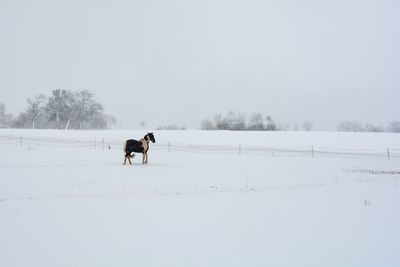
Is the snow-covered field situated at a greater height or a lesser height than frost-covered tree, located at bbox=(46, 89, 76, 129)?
lesser

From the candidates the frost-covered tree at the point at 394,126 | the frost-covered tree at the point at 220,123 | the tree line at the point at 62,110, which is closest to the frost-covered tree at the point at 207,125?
the frost-covered tree at the point at 220,123

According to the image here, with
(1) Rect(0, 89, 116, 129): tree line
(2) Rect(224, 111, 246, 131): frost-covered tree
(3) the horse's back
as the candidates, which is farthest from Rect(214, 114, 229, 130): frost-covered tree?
(3) the horse's back

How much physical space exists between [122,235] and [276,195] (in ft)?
19.7

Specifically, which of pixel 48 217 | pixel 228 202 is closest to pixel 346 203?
pixel 228 202

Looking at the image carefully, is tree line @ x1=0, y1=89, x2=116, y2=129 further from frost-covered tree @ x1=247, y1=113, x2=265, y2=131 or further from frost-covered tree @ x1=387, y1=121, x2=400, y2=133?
frost-covered tree @ x1=387, y1=121, x2=400, y2=133

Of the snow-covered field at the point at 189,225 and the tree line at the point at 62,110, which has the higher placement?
the tree line at the point at 62,110

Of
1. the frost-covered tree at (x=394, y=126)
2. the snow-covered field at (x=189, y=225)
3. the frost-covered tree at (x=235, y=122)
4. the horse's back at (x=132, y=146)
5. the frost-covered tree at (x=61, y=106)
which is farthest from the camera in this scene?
the frost-covered tree at (x=394, y=126)

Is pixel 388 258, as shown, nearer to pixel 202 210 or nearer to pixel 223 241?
pixel 223 241

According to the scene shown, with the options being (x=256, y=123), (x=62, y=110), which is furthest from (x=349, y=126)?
(x=62, y=110)

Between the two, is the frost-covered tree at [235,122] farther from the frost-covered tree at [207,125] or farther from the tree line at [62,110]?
the tree line at [62,110]

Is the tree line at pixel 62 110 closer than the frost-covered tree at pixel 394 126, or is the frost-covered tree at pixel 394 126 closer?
the tree line at pixel 62 110

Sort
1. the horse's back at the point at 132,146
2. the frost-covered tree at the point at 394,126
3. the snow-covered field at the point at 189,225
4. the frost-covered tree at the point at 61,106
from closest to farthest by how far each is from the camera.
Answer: the snow-covered field at the point at 189,225, the horse's back at the point at 132,146, the frost-covered tree at the point at 61,106, the frost-covered tree at the point at 394,126

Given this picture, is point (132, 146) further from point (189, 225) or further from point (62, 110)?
point (62, 110)

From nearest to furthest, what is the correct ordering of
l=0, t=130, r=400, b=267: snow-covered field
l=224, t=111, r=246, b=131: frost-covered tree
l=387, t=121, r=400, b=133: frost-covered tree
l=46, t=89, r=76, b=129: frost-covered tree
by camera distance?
l=0, t=130, r=400, b=267: snow-covered field < l=46, t=89, r=76, b=129: frost-covered tree < l=224, t=111, r=246, b=131: frost-covered tree < l=387, t=121, r=400, b=133: frost-covered tree
